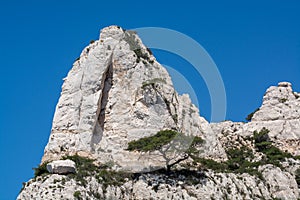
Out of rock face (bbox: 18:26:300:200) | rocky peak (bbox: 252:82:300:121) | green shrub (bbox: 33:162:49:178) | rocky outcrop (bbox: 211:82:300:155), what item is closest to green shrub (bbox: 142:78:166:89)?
rock face (bbox: 18:26:300:200)

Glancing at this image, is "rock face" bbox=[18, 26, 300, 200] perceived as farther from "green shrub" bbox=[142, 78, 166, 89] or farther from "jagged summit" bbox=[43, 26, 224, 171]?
"jagged summit" bbox=[43, 26, 224, 171]

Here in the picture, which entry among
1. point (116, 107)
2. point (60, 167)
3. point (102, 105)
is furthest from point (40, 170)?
point (116, 107)

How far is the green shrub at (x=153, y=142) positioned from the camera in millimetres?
52938

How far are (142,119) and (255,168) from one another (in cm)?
1367

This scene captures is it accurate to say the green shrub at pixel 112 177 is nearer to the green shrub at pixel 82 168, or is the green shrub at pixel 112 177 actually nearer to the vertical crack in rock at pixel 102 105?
the green shrub at pixel 82 168

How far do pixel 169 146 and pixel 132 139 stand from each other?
5429 millimetres

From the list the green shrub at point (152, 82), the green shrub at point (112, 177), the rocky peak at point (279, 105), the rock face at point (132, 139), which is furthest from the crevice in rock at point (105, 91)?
the rocky peak at point (279, 105)

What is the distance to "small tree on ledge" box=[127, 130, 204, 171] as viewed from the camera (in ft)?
174

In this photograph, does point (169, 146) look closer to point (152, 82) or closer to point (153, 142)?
point (153, 142)

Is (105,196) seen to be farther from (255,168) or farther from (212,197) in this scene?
(255,168)

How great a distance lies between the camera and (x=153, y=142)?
53.5 metres

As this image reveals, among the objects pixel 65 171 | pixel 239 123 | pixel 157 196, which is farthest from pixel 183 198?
pixel 239 123

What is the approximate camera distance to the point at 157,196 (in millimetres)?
50219

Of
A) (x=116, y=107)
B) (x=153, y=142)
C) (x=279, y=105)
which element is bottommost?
(x=153, y=142)
